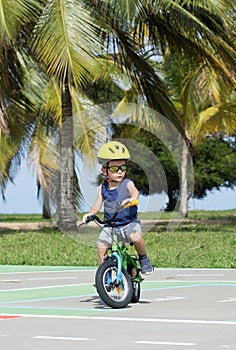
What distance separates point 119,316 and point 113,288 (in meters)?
0.67

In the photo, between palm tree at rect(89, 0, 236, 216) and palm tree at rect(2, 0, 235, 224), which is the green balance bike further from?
palm tree at rect(89, 0, 236, 216)

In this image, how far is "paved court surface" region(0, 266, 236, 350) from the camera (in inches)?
271

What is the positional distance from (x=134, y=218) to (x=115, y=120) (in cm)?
2393

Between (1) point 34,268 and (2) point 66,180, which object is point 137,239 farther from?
(2) point 66,180

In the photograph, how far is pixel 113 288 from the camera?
919cm

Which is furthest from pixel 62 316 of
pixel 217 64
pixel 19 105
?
pixel 19 105

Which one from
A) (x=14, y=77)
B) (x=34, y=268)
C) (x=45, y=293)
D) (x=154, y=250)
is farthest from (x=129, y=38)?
(x=45, y=293)

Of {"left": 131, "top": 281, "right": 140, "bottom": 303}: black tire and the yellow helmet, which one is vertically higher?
the yellow helmet

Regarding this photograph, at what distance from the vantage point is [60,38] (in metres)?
22.0

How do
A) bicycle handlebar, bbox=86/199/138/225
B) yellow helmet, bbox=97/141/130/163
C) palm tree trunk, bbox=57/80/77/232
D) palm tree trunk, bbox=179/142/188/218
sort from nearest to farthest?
bicycle handlebar, bbox=86/199/138/225
yellow helmet, bbox=97/141/130/163
palm tree trunk, bbox=57/80/77/232
palm tree trunk, bbox=179/142/188/218

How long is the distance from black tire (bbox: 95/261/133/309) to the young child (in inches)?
14.1

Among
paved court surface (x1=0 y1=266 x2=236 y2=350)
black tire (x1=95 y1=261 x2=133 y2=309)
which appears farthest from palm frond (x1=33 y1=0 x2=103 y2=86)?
black tire (x1=95 y1=261 x2=133 y2=309)

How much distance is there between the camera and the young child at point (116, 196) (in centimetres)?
941

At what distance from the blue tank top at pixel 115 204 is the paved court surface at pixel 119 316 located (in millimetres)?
874
